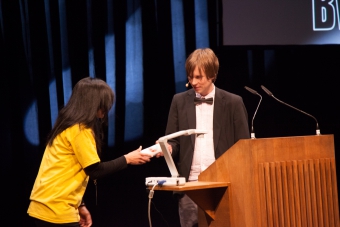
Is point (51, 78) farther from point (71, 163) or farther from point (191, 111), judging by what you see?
point (71, 163)

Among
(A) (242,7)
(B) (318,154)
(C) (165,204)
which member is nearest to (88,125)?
(B) (318,154)

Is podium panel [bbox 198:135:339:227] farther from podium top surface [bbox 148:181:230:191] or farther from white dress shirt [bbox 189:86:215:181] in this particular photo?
white dress shirt [bbox 189:86:215:181]

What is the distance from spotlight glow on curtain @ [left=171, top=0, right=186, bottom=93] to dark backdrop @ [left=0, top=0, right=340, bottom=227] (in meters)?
0.04

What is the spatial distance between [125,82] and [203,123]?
5.65 feet

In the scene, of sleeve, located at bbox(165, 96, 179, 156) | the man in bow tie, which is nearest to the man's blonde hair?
the man in bow tie

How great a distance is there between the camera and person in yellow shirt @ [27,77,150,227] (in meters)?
2.71

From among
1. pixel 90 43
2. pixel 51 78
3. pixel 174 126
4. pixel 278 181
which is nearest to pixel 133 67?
pixel 90 43

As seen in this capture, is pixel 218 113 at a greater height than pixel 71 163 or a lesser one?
greater

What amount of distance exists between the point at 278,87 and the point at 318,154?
2.73 metres

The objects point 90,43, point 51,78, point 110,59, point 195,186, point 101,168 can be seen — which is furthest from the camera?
point 110,59

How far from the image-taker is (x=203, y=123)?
11.1 feet

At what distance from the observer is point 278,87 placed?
5.57 metres

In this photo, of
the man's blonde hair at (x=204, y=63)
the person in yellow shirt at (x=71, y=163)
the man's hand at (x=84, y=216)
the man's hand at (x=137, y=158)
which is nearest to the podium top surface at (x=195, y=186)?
the man's hand at (x=137, y=158)

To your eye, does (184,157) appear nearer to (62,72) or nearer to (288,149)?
(288,149)
